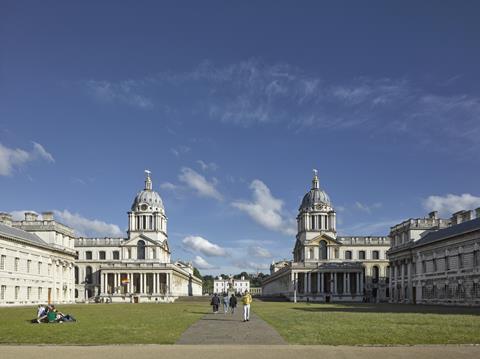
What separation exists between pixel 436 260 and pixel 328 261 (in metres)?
48.5

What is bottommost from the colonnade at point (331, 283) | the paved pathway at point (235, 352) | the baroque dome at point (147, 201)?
the colonnade at point (331, 283)

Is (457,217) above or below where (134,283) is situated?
above

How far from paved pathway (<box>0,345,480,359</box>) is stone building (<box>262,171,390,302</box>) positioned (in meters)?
102

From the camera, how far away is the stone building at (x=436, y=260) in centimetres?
7262

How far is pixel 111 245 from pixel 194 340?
408 feet

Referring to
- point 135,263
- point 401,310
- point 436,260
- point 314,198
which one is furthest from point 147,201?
point 401,310

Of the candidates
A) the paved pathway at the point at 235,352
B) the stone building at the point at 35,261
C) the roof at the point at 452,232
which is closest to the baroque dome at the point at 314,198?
the roof at the point at 452,232

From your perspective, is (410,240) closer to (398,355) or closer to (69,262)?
(69,262)

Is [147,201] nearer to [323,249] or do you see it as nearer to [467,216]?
[323,249]

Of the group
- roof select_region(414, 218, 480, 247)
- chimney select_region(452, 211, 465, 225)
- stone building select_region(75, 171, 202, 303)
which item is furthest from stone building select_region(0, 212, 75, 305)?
chimney select_region(452, 211, 465, 225)

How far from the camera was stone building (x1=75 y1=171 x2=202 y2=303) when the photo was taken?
424ft

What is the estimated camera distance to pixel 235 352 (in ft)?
61.9

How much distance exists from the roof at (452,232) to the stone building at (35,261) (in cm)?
5858

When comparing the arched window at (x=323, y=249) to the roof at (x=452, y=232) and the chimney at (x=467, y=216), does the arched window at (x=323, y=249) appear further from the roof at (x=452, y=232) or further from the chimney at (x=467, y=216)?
the chimney at (x=467, y=216)
